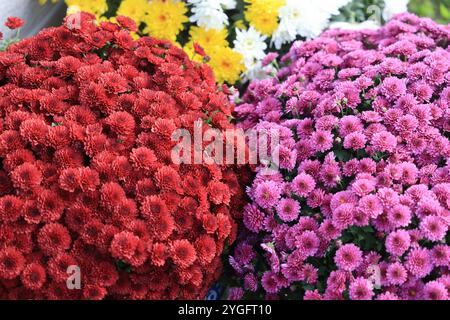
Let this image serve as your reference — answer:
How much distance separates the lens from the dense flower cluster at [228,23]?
269cm

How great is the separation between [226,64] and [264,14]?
314 mm

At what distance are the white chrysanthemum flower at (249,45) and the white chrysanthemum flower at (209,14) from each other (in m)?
0.10

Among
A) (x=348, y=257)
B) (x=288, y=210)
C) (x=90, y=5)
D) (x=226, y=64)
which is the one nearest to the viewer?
(x=348, y=257)

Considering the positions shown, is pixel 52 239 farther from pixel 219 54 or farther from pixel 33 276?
pixel 219 54

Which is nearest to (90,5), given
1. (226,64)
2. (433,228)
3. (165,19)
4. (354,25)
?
(165,19)

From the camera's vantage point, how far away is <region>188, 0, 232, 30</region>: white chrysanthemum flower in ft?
8.82

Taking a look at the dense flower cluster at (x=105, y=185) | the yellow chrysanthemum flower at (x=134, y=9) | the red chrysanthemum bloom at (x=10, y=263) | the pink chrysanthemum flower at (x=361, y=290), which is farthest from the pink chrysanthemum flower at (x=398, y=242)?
the yellow chrysanthemum flower at (x=134, y=9)

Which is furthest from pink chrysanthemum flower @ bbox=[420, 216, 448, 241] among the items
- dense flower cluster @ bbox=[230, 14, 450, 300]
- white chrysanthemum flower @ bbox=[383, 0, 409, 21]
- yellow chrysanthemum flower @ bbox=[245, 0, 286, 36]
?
white chrysanthemum flower @ bbox=[383, 0, 409, 21]

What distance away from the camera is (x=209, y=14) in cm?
270

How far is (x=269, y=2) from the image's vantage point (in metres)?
2.74

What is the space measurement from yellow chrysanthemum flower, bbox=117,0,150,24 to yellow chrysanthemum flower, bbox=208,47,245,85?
0.40 meters

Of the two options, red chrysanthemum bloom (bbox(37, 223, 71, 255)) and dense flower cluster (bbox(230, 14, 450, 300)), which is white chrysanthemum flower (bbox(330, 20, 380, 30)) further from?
red chrysanthemum bloom (bbox(37, 223, 71, 255))

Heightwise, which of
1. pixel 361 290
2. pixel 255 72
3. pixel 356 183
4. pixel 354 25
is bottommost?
pixel 361 290
